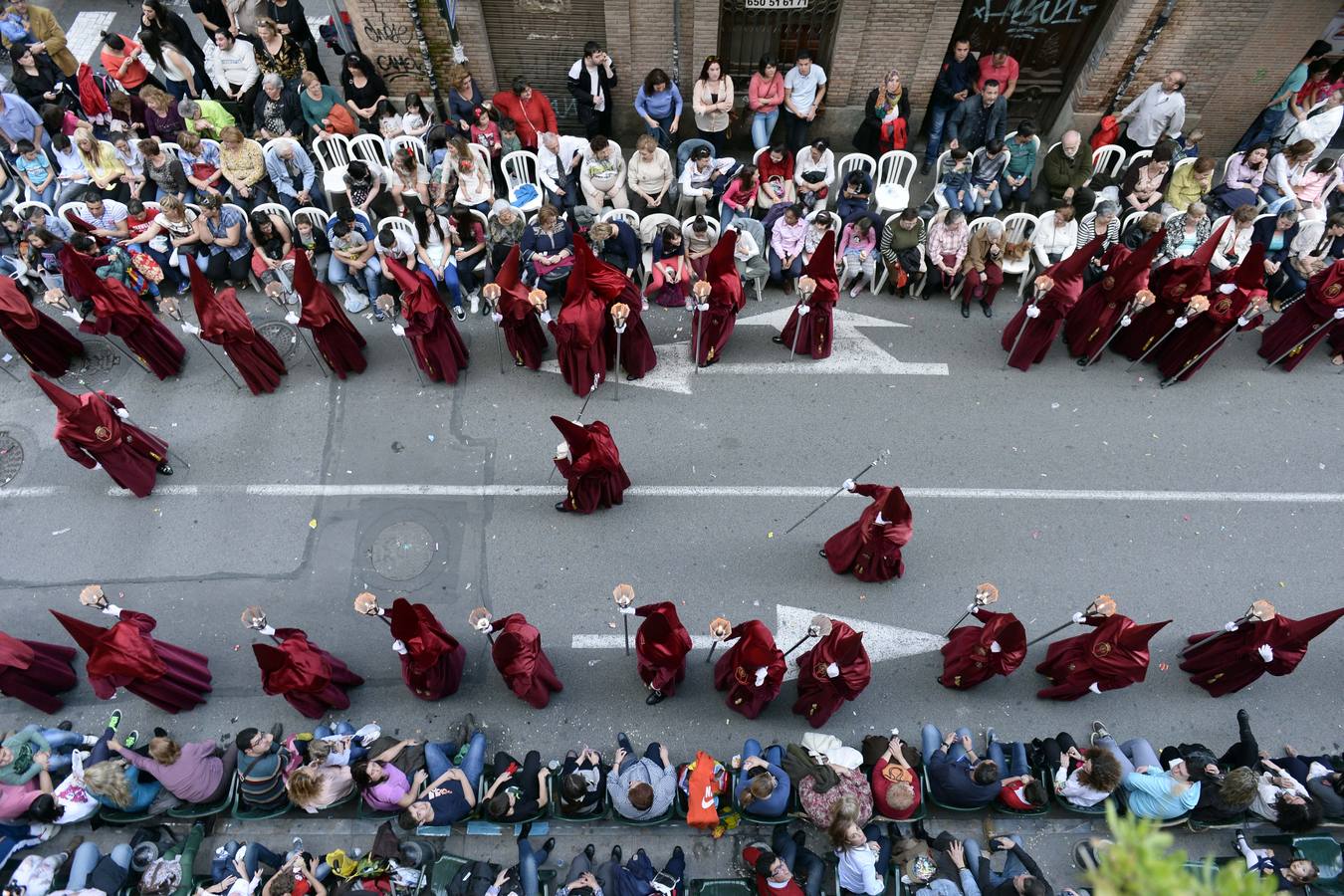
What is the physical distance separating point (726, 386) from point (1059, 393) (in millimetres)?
3801

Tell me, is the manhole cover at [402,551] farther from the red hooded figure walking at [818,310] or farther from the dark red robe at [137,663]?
the red hooded figure walking at [818,310]

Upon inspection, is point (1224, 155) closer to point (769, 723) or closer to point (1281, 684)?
point (1281, 684)

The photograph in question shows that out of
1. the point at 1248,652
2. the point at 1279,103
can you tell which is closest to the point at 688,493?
the point at 1248,652

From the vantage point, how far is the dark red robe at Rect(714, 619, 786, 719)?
616cm

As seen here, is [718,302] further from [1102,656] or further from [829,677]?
[1102,656]

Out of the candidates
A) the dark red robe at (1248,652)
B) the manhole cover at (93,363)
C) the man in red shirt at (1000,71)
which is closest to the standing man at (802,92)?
the man in red shirt at (1000,71)

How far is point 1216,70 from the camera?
1084cm

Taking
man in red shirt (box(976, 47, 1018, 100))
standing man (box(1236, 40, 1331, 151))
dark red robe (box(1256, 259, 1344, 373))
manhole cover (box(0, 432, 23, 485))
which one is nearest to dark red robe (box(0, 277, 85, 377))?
manhole cover (box(0, 432, 23, 485))

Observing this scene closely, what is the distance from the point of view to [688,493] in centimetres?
838

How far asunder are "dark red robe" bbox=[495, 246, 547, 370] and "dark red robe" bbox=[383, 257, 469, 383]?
1.87 ft

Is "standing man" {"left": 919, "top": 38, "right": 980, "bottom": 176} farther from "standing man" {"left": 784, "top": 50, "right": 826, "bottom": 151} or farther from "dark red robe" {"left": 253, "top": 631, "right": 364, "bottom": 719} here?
"dark red robe" {"left": 253, "top": 631, "right": 364, "bottom": 719}

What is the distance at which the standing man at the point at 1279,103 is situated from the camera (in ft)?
35.0

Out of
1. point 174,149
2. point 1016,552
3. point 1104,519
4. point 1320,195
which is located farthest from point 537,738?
point 1320,195

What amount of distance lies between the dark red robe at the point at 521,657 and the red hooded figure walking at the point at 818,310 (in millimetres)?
4599
